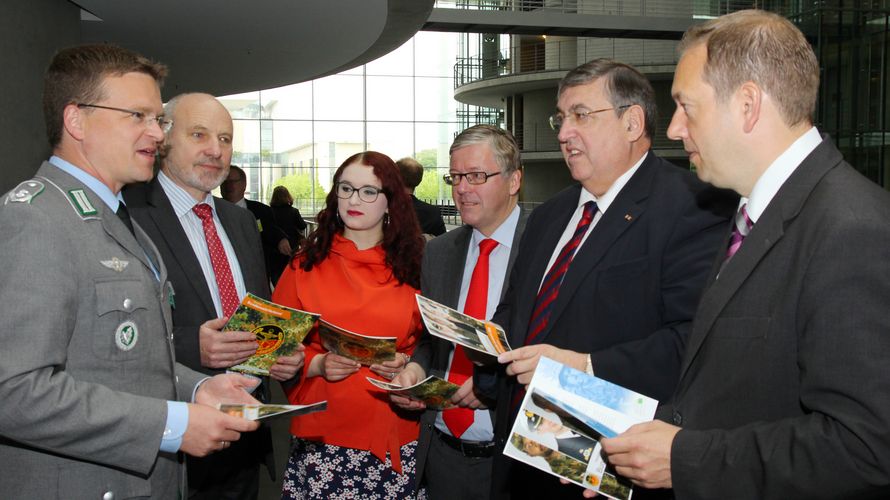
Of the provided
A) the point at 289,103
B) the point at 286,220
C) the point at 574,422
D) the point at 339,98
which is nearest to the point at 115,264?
the point at 574,422

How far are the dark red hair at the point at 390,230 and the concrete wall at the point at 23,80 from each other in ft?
9.97

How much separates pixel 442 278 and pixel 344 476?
94 cm

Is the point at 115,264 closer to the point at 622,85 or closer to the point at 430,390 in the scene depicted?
the point at 430,390

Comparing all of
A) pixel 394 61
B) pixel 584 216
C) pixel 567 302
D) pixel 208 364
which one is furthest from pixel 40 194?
pixel 394 61

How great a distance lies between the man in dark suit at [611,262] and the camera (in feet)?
7.40

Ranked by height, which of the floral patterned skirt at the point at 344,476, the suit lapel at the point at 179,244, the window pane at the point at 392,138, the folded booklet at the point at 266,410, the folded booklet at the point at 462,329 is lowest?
the floral patterned skirt at the point at 344,476

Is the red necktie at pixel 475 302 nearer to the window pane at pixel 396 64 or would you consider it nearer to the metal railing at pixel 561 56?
the metal railing at pixel 561 56

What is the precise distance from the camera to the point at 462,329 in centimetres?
233

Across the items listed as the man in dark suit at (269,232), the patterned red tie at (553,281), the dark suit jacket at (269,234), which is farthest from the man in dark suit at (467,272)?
the dark suit jacket at (269,234)

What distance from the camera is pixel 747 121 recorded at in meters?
1.70

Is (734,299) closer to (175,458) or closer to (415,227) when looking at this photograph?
(175,458)

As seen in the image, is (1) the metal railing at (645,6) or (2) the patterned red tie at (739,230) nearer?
(2) the patterned red tie at (739,230)

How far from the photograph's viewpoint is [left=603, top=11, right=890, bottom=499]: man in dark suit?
4.65ft

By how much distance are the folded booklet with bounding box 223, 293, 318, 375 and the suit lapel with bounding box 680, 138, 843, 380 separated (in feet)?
4.82
